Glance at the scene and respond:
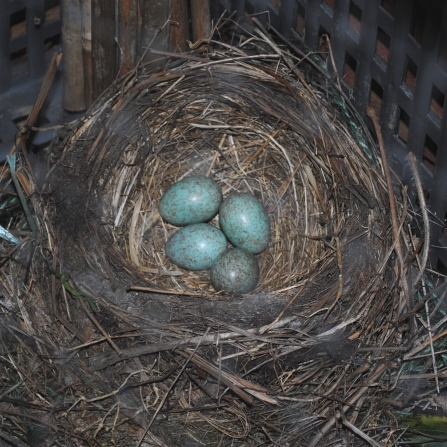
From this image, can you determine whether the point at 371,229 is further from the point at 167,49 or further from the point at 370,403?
the point at 167,49

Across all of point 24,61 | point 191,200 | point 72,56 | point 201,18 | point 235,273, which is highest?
point 201,18

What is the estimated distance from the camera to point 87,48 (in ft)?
9.23

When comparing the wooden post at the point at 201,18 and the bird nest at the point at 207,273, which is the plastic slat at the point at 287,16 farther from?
the wooden post at the point at 201,18

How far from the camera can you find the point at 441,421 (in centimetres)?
235

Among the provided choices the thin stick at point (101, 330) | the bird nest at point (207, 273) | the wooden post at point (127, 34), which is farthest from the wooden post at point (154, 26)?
the thin stick at point (101, 330)

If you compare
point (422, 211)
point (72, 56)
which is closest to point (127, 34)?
point (72, 56)

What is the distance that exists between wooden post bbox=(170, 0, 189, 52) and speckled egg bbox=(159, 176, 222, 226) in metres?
0.50

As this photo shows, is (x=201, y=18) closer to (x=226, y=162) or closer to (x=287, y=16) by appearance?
(x=287, y=16)

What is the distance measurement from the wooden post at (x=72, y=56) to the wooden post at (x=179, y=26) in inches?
13.4

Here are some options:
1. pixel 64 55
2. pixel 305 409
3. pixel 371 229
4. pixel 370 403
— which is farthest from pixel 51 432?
pixel 64 55

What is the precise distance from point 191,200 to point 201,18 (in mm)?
676

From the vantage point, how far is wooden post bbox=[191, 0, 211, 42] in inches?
110

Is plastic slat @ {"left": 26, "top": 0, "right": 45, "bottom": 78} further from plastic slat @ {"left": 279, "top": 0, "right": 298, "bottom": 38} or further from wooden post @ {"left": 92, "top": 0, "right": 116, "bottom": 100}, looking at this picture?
plastic slat @ {"left": 279, "top": 0, "right": 298, "bottom": 38}

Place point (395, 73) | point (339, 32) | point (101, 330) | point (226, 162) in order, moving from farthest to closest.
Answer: point (226, 162) < point (339, 32) < point (395, 73) < point (101, 330)
